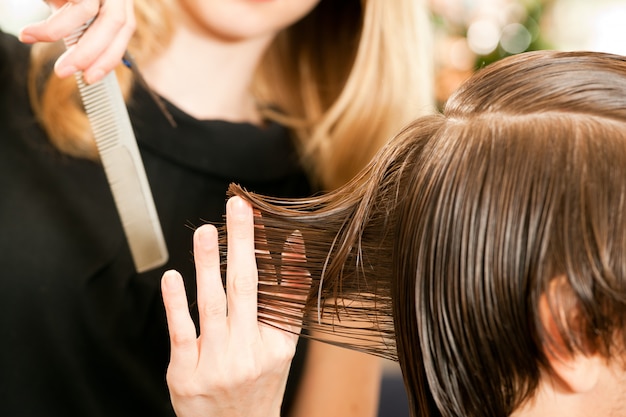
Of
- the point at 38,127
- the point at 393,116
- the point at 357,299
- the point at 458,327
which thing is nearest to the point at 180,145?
the point at 38,127

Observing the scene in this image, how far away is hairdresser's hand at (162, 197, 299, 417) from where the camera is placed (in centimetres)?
64

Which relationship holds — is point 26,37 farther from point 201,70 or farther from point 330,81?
point 330,81

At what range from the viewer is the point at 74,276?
101cm

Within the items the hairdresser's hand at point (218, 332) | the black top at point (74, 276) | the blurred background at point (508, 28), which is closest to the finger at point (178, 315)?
the hairdresser's hand at point (218, 332)

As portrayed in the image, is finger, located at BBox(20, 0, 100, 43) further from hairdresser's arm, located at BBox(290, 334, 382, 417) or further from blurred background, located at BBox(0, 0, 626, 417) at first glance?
blurred background, located at BBox(0, 0, 626, 417)

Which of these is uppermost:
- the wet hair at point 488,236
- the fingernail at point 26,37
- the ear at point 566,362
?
the fingernail at point 26,37

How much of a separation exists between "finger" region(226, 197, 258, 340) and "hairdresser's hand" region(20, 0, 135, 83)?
0.75 ft

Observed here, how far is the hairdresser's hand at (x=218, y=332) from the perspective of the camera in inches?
25.1

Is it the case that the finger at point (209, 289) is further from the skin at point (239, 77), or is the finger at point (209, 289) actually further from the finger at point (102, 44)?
the skin at point (239, 77)

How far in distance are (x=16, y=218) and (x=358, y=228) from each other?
0.60 metres

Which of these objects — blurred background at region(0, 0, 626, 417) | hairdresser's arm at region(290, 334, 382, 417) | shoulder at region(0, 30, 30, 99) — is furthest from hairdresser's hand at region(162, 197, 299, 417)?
blurred background at region(0, 0, 626, 417)

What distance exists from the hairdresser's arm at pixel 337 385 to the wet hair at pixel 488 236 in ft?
1.49

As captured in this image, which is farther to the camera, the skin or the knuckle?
the skin

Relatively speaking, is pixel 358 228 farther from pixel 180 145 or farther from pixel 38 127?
pixel 38 127
